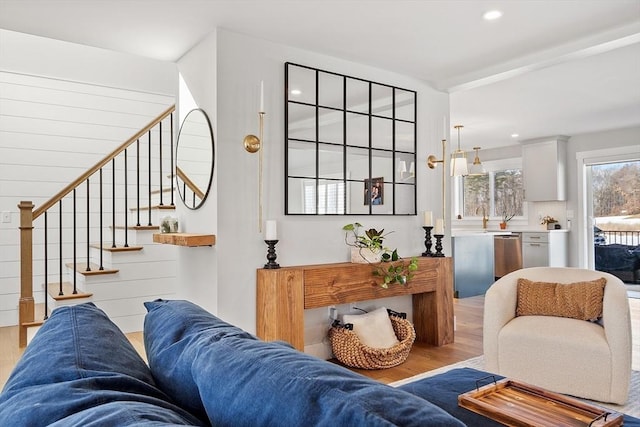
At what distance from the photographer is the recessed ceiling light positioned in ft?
9.52

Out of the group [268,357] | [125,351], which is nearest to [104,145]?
[125,351]

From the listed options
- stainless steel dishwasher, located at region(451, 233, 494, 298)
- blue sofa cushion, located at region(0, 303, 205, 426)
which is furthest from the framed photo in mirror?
blue sofa cushion, located at region(0, 303, 205, 426)

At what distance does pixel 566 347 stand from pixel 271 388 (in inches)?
104

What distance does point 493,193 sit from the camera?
8.42 meters

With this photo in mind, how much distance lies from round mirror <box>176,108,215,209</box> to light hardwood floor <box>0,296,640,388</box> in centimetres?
136

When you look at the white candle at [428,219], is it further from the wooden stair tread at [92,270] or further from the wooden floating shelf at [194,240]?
the wooden stair tread at [92,270]

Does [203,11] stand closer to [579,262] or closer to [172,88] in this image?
[172,88]

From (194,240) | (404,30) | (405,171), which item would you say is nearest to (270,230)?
(194,240)

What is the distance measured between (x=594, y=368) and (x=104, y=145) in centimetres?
514

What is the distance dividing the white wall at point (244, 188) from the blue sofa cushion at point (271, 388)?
2.16m

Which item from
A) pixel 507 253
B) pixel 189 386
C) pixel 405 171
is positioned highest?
pixel 405 171

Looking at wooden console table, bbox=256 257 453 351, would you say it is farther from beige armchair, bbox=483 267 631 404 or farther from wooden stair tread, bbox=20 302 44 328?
wooden stair tread, bbox=20 302 44 328

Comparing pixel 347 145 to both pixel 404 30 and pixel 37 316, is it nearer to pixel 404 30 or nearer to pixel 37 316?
pixel 404 30

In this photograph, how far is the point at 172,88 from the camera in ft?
18.3
